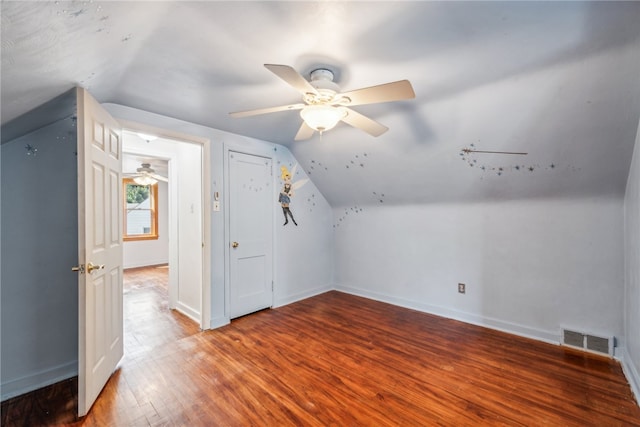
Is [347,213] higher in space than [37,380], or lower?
higher

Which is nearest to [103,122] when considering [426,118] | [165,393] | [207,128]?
[207,128]

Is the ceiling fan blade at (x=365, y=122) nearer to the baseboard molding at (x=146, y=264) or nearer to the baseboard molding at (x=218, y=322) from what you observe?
the baseboard molding at (x=218, y=322)

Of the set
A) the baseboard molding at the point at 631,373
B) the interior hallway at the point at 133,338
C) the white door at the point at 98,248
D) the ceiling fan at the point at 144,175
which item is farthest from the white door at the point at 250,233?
the baseboard molding at the point at 631,373

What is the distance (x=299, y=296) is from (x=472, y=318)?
2246 mm

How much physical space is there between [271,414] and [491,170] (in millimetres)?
2818

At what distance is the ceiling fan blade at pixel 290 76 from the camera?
137 cm

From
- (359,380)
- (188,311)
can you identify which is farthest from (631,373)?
(188,311)

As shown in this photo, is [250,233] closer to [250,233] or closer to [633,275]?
[250,233]

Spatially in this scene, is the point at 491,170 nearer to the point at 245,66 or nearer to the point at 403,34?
the point at 403,34

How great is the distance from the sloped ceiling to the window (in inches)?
205

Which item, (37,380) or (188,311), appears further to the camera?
(188,311)

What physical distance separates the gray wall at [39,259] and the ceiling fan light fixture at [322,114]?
195 cm

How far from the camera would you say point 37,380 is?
6.93 ft

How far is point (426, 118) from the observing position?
2516 millimetres
